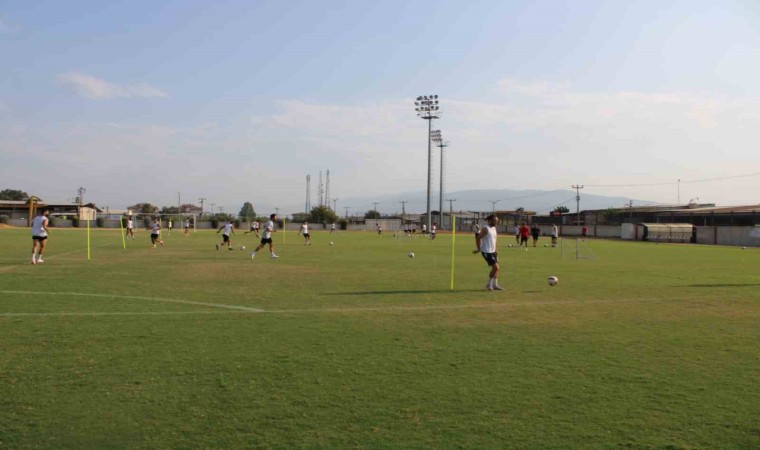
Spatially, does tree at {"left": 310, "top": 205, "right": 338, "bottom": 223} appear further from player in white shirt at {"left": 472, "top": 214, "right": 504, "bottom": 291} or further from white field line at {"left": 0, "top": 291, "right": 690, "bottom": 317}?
white field line at {"left": 0, "top": 291, "right": 690, "bottom": 317}

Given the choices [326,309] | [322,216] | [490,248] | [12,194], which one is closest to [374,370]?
[326,309]

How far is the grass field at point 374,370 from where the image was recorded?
5.25 metres

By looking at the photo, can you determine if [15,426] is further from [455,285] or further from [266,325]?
[455,285]

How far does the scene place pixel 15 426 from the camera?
525 centimetres

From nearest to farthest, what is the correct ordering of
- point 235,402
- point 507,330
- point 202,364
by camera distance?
point 235,402
point 202,364
point 507,330

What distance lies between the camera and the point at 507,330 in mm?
10102

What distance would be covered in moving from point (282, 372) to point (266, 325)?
3208 millimetres

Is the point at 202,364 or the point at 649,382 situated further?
the point at 202,364

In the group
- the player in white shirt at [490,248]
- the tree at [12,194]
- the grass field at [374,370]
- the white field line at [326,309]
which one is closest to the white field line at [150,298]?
the white field line at [326,309]

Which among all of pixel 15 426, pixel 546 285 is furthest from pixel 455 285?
pixel 15 426

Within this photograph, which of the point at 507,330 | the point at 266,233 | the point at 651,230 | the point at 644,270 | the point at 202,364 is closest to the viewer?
the point at 202,364

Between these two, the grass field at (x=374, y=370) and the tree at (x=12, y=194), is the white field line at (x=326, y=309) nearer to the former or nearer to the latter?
the grass field at (x=374, y=370)

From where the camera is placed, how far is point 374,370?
7266mm

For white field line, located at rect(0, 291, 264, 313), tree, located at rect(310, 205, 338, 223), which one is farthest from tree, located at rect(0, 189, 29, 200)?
white field line, located at rect(0, 291, 264, 313)
